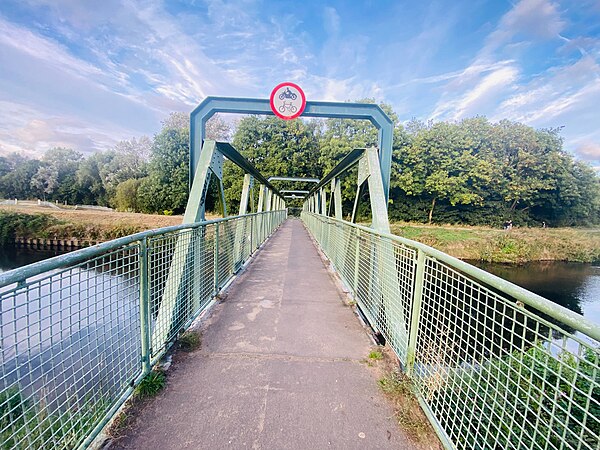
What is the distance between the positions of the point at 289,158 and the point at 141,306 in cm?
2687

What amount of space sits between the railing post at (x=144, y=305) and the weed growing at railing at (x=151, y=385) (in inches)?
2.2

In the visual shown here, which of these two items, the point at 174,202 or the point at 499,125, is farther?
the point at 174,202

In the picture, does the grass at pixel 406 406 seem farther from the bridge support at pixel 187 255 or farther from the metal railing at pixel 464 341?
the bridge support at pixel 187 255

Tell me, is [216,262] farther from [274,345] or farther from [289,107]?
[289,107]

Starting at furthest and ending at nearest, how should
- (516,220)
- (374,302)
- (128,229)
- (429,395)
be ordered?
(516,220) < (128,229) < (374,302) < (429,395)

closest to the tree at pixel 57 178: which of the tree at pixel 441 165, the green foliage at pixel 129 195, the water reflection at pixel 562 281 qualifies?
the green foliage at pixel 129 195

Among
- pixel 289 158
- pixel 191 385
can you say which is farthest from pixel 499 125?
pixel 191 385

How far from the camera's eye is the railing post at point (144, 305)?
6.33 ft

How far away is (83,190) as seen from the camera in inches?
1748

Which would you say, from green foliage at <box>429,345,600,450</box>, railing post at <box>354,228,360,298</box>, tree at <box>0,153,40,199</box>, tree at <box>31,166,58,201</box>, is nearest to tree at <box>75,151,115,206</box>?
tree at <box>31,166,58,201</box>

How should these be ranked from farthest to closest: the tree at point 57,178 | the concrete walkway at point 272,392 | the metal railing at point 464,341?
the tree at point 57,178
the concrete walkway at point 272,392
the metal railing at point 464,341

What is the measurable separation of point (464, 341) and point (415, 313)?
0.42 metres

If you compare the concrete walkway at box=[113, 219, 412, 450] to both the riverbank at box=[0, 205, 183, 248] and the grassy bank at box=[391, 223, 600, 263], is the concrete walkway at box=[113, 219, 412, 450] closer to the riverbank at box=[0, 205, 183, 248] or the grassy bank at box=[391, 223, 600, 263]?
the grassy bank at box=[391, 223, 600, 263]

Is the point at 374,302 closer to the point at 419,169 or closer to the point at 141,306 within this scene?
the point at 141,306
